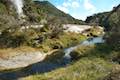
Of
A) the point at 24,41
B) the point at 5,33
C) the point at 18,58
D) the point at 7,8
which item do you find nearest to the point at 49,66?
the point at 18,58

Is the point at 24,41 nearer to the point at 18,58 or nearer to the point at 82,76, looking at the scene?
the point at 18,58

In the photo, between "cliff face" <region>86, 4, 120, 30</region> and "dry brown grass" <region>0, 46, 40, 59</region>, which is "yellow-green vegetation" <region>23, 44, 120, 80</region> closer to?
"dry brown grass" <region>0, 46, 40, 59</region>

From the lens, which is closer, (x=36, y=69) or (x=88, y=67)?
(x=88, y=67)

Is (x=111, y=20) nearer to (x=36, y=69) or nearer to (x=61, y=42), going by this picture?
(x=61, y=42)

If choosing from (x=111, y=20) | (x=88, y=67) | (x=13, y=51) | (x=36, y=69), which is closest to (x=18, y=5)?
(x=111, y=20)

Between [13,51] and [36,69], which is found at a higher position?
[13,51]

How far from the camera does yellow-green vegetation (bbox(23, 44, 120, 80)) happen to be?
19989 millimetres

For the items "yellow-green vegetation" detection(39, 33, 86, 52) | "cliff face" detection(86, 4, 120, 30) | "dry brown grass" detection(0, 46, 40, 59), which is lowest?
"dry brown grass" detection(0, 46, 40, 59)

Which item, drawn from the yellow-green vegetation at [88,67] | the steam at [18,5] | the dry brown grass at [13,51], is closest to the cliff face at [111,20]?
the yellow-green vegetation at [88,67]

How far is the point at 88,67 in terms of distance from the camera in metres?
23.8

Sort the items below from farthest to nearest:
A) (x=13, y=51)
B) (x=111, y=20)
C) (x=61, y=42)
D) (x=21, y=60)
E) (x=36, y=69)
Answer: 1. (x=111, y=20)
2. (x=61, y=42)
3. (x=13, y=51)
4. (x=21, y=60)
5. (x=36, y=69)

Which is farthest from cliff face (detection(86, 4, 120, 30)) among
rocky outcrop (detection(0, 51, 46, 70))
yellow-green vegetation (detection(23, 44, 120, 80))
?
rocky outcrop (detection(0, 51, 46, 70))

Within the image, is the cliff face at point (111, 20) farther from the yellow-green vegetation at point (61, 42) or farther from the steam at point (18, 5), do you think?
the steam at point (18, 5)

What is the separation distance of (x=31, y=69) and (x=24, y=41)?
13656 millimetres
